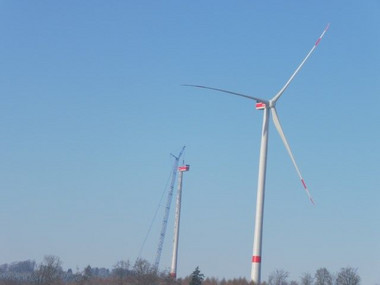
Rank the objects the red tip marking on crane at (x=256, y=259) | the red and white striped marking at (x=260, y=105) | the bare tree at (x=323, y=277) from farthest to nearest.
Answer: the bare tree at (x=323, y=277) → the red and white striped marking at (x=260, y=105) → the red tip marking on crane at (x=256, y=259)

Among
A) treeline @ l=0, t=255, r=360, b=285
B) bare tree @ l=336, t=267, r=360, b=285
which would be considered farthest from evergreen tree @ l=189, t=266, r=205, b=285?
bare tree @ l=336, t=267, r=360, b=285

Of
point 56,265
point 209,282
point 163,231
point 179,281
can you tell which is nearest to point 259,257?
point 209,282

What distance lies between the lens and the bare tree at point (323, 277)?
160825 mm

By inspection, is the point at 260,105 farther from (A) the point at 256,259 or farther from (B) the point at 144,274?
(B) the point at 144,274

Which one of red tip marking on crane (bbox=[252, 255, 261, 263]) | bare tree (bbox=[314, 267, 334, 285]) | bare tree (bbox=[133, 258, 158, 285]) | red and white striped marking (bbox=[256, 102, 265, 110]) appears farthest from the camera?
bare tree (bbox=[314, 267, 334, 285])

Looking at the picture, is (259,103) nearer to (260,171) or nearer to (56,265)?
(260,171)

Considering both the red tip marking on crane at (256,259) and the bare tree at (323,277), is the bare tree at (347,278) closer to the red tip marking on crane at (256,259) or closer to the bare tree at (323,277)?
the bare tree at (323,277)

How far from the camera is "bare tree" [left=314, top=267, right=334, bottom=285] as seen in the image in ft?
528

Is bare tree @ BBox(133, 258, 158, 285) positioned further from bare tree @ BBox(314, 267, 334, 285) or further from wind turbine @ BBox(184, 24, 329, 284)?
bare tree @ BBox(314, 267, 334, 285)

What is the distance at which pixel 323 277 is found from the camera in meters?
164

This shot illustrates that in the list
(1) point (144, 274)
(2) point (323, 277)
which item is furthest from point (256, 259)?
(2) point (323, 277)

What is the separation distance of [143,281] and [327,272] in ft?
270

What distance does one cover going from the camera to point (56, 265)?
5108 inches

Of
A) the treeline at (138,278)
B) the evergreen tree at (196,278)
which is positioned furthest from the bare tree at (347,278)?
the evergreen tree at (196,278)
